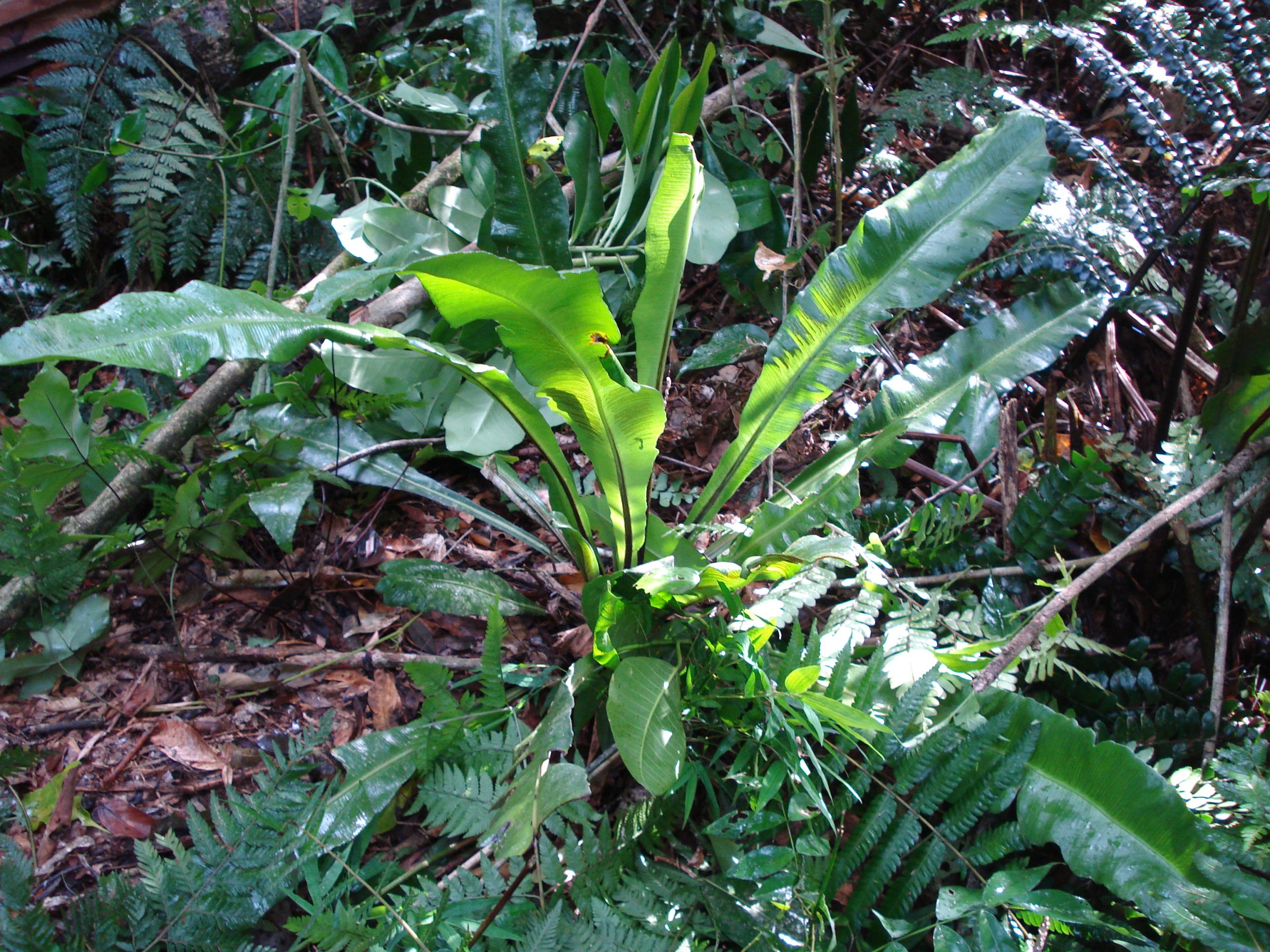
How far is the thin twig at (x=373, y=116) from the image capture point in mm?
1945

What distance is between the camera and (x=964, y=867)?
99cm

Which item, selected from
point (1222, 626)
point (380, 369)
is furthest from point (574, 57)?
point (1222, 626)

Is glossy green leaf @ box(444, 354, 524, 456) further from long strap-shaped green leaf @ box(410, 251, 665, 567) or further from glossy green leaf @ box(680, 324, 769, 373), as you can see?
glossy green leaf @ box(680, 324, 769, 373)

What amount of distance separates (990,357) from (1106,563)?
400 mm

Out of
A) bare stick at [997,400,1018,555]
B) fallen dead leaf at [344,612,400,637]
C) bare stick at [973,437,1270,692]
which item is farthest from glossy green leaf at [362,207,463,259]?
bare stick at [973,437,1270,692]

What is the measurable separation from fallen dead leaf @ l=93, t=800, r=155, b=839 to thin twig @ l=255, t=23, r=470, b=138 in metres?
1.61

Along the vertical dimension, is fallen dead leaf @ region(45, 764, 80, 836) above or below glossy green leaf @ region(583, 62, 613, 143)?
below

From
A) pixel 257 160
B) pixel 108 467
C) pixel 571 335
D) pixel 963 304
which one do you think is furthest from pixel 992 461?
pixel 257 160

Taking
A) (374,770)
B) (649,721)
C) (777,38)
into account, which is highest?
(777,38)

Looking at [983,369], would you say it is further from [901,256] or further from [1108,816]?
[1108,816]

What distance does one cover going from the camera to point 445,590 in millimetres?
1291

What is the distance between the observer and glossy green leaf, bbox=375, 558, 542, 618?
1259 millimetres

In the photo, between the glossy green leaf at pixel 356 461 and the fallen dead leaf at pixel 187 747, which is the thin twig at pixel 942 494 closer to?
the glossy green leaf at pixel 356 461

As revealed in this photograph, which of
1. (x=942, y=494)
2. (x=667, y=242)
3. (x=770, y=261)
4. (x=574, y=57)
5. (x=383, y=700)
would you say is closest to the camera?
(x=667, y=242)
